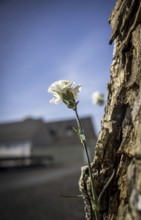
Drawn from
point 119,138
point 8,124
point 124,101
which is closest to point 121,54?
point 124,101

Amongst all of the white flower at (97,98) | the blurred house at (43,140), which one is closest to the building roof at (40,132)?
the blurred house at (43,140)

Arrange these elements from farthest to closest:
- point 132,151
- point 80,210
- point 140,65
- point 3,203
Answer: point 3,203 → point 80,210 → point 140,65 → point 132,151

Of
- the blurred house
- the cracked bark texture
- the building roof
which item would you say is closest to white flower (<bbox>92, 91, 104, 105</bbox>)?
the cracked bark texture

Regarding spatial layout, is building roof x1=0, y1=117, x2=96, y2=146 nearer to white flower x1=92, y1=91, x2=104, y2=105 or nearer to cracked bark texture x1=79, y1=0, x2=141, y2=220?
white flower x1=92, y1=91, x2=104, y2=105

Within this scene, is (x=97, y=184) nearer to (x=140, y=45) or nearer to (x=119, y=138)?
(x=119, y=138)

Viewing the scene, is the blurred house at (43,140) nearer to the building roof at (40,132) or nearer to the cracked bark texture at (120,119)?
the building roof at (40,132)

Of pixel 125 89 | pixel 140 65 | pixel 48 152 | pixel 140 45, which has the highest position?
pixel 140 45
